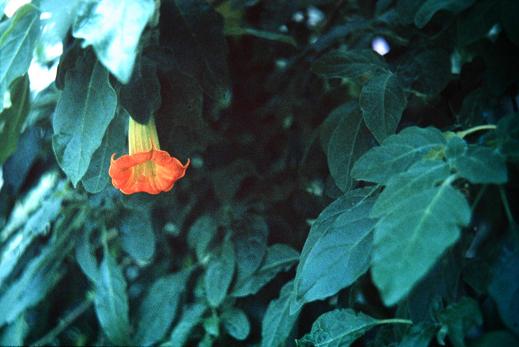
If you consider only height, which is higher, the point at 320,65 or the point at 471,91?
the point at 320,65

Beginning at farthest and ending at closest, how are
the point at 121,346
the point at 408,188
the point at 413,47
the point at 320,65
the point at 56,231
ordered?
the point at 56,231, the point at 121,346, the point at 413,47, the point at 320,65, the point at 408,188

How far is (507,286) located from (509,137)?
184mm

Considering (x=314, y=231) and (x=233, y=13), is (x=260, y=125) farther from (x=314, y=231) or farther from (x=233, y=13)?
(x=314, y=231)

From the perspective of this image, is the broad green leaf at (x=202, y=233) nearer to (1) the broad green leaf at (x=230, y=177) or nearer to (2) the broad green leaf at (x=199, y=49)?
(1) the broad green leaf at (x=230, y=177)

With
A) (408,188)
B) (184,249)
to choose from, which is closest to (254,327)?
(184,249)

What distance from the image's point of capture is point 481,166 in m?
0.77

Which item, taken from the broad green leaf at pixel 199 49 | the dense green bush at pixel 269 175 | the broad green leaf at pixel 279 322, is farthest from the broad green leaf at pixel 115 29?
the broad green leaf at pixel 279 322

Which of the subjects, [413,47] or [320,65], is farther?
[413,47]

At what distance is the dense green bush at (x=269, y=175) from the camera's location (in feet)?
2.68

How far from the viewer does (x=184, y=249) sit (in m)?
1.64

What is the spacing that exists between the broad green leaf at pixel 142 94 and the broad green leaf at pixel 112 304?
52 cm

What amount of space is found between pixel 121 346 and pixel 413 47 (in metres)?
0.90

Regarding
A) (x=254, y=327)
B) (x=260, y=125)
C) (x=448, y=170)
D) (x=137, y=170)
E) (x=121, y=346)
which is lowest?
(x=254, y=327)

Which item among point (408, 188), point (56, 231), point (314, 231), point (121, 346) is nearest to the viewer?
point (408, 188)
